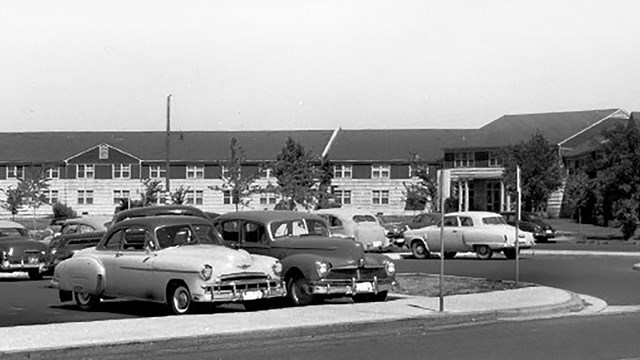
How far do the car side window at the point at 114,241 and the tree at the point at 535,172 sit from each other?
2256 inches

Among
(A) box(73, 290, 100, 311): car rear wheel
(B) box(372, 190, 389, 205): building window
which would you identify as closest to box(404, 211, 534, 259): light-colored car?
(A) box(73, 290, 100, 311): car rear wheel

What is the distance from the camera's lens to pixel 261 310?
17.9 metres

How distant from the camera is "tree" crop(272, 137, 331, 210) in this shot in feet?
246

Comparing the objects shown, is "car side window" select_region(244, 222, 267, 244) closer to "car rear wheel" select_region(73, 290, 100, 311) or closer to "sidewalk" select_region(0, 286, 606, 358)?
"sidewalk" select_region(0, 286, 606, 358)

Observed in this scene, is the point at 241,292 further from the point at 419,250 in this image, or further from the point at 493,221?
the point at 419,250

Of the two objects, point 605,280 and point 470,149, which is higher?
point 470,149

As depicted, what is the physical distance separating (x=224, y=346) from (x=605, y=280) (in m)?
14.6

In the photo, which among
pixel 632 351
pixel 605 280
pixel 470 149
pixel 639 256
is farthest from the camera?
pixel 470 149

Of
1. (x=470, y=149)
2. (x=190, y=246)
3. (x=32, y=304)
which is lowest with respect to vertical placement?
(x=32, y=304)

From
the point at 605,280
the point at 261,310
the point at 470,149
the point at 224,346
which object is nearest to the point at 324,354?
the point at 224,346

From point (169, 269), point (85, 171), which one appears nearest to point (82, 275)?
point (169, 269)

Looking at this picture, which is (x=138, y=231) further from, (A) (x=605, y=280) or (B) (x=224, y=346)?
(A) (x=605, y=280)

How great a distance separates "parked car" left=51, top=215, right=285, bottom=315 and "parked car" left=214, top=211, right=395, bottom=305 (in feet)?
2.54

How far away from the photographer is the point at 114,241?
1856cm
